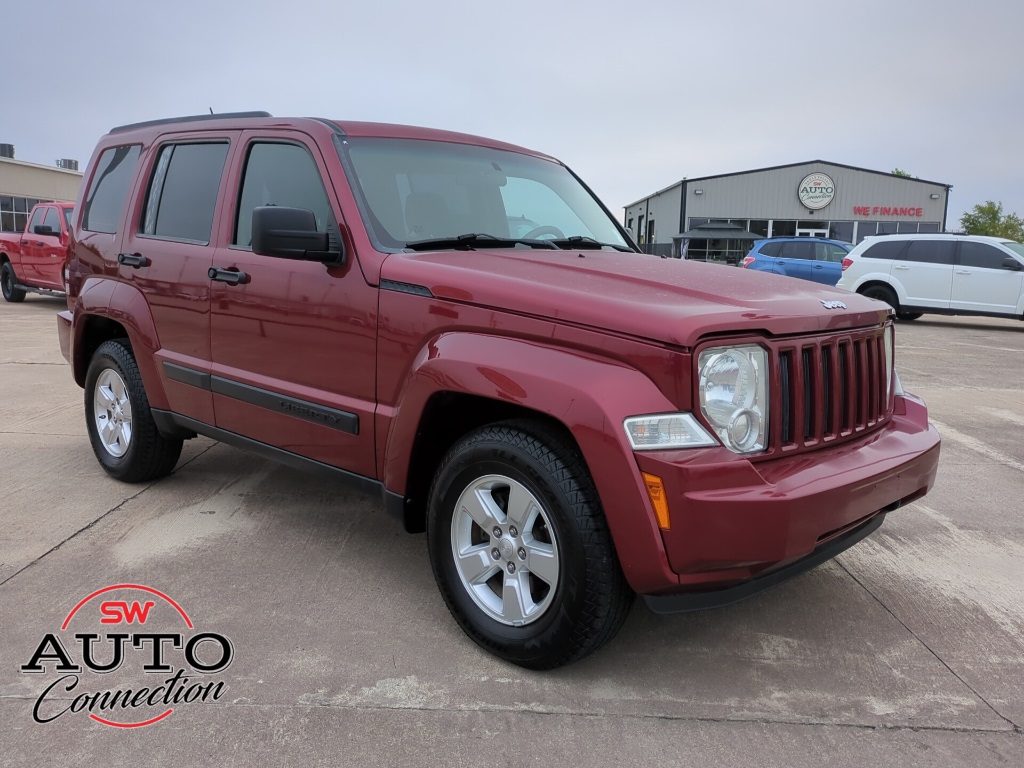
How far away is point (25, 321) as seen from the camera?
1310 centimetres

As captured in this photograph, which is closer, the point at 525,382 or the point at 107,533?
the point at 525,382

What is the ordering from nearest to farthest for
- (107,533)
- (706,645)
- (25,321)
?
(706,645) < (107,533) < (25,321)

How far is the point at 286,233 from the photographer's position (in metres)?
3.06

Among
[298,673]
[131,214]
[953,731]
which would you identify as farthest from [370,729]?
[131,214]

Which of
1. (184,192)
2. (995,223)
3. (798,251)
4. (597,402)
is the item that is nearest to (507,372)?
(597,402)

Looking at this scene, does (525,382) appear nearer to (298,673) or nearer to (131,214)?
(298,673)

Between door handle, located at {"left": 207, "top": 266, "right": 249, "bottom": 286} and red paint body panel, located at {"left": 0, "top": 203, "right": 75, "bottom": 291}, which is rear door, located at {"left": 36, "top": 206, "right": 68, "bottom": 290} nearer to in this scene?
red paint body panel, located at {"left": 0, "top": 203, "right": 75, "bottom": 291}

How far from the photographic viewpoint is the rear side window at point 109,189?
457 centimetres

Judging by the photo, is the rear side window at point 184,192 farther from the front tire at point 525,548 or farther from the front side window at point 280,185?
the front tire at point 525,548

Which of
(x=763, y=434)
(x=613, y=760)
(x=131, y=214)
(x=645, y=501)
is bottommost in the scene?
(x=613, y=760)

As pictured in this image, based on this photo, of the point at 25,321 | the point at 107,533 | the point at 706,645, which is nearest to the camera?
the point at 706,645

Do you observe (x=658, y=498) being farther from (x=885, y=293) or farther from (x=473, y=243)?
(x=885, y=293)

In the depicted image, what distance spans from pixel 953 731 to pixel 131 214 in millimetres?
4384

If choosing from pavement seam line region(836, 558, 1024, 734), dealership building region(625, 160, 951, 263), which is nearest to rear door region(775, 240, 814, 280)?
pavement seam line region(836, 558, 1024, 734)
